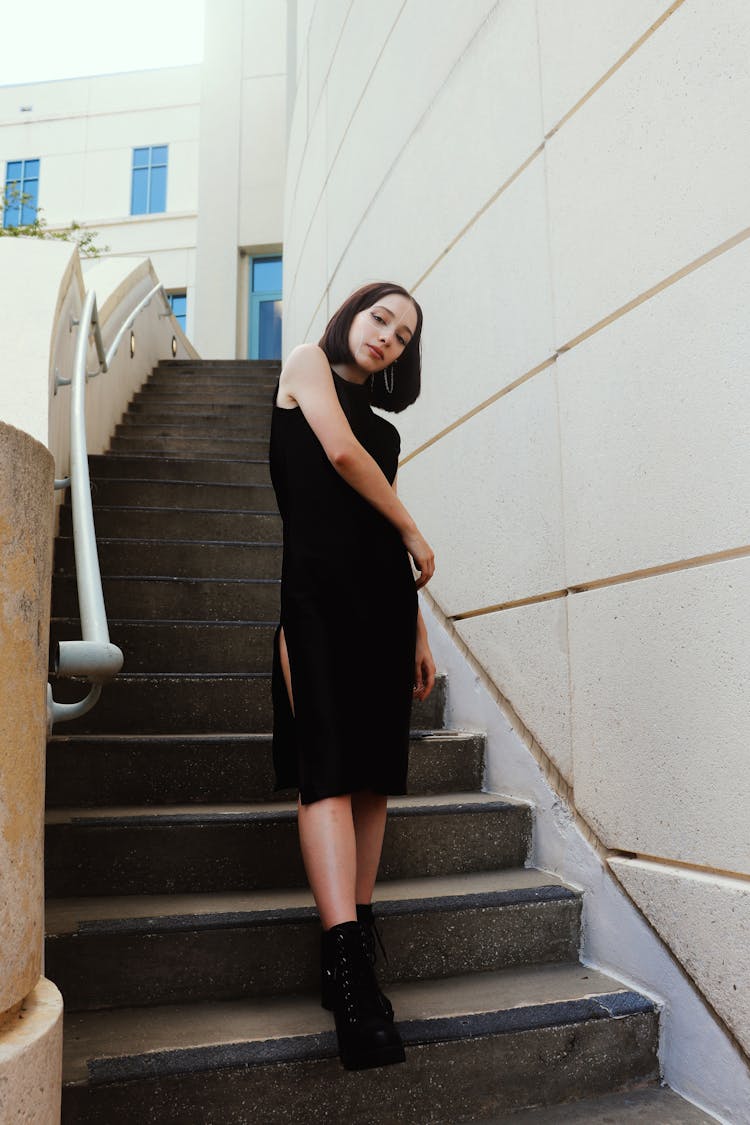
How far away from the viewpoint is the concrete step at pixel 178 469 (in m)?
4.02

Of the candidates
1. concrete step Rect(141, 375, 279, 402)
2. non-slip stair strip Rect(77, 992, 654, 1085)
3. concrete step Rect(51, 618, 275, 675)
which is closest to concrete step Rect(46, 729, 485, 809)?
concrete step Rect(51, 618, 275, 675)

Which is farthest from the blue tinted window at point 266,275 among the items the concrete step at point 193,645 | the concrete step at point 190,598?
the concrete step at point 193,645

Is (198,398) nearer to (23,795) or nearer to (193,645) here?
(193,645)

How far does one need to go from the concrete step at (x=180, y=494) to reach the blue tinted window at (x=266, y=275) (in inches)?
311

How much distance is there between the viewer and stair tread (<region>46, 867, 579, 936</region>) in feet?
5.82

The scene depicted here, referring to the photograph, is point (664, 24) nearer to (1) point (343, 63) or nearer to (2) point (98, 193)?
(1) point (343, 63)

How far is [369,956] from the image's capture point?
1.50 meters

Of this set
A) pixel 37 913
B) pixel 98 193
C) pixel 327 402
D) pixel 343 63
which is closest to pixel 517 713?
pixel 327 402

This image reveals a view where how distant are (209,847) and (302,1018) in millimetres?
483

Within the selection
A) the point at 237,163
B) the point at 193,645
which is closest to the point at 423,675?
the point at 193,645

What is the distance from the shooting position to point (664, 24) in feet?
5.90

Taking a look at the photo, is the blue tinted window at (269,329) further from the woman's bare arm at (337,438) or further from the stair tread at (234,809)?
the woman's bare arm at (337,438)

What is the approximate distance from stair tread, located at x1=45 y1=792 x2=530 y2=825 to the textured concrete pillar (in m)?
0.89

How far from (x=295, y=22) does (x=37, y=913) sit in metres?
7.64
